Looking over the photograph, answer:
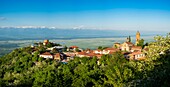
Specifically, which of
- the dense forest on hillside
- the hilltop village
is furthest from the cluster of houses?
the dense forest on hillside

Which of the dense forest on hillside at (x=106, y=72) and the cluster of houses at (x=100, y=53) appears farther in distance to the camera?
the cluster of houses at (x=100, y=53)

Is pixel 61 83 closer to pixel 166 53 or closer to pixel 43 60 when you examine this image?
pixel 166 53

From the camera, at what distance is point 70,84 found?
2209 cm

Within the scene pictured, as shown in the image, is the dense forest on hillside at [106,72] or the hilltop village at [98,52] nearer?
the dense forest on hillside at [106,72]

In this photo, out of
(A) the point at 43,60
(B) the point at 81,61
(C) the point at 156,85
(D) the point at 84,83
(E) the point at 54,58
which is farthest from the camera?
(E) the point at 54,58

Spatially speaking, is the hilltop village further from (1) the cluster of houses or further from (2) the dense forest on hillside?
(2) the dense forest on hillside

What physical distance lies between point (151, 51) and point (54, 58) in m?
34.9

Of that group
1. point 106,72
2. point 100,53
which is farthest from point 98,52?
point 106,72

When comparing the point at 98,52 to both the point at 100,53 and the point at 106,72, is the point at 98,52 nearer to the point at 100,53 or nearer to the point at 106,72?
the point at 100,53

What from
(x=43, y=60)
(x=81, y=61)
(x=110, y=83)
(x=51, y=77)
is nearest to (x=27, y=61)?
(x=43, y=60)

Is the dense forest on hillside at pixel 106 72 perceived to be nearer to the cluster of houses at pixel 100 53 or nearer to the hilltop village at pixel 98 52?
the hilltop village at pixel 98 52

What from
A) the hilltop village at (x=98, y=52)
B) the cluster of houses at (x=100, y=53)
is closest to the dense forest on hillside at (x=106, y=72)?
the hilltop village at (x=98, y=52)

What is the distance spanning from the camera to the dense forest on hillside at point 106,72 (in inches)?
317

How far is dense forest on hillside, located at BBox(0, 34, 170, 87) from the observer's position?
8047 mm
